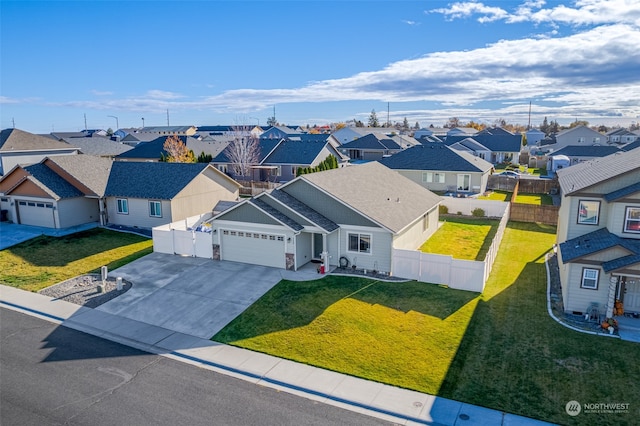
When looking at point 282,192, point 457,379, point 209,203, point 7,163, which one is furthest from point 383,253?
point 7,163

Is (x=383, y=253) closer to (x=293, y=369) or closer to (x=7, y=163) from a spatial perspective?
(x=293, y=369)

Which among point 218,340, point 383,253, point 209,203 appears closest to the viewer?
point 218,340

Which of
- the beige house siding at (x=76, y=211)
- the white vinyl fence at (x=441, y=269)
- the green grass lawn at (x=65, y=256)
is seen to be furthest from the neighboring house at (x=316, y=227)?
the beige house siding at (x=76, y=211)

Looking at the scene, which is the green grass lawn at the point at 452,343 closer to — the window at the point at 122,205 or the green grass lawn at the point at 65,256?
the green grass lawn at the point at 65,256

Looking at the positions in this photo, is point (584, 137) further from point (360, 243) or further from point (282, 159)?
point (360, 243)

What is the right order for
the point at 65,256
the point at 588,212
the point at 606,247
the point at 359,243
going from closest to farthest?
the point at 606,247 < the point at 588,212 < the point at 359,243 < the point at 65,256

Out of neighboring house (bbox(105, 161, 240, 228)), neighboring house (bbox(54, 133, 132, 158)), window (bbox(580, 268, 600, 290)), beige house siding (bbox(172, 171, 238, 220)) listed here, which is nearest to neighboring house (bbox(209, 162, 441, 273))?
window (bbox(580, 268, 600, 290))

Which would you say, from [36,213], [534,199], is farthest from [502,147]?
[36,213]
